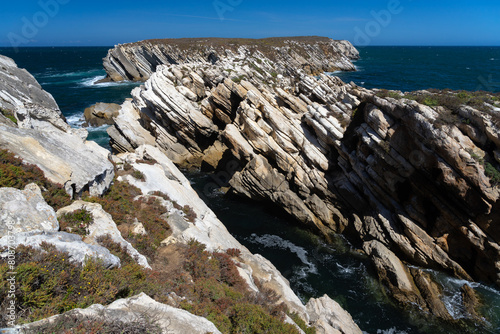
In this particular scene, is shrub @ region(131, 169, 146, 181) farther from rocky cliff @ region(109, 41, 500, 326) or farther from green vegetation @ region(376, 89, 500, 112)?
green vegetation @ region(376, 89, 500, 112)

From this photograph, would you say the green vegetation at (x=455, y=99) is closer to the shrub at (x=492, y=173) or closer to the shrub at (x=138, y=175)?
the shrub at (x=492, y=173)

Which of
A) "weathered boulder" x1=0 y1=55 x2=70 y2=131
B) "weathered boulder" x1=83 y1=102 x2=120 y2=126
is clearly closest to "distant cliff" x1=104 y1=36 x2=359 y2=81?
"weathered boulder" x1=83 y1=102 x2=120 y2=126

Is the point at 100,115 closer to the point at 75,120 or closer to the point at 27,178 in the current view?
the point at 75,120

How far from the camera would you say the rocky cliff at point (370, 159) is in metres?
17.8

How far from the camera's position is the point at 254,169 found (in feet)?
90.0

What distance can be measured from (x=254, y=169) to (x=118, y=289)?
2043 cm

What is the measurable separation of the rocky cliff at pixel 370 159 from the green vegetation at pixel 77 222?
59.0ft

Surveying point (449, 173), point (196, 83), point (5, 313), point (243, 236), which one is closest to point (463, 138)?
point (449, 173)

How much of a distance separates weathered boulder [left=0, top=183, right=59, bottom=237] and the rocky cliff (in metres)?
19.4

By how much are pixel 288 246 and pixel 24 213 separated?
63.6 feet

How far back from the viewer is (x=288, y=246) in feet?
78.0

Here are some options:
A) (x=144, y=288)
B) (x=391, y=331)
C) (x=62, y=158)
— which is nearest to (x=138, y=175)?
(x=62, y=158)

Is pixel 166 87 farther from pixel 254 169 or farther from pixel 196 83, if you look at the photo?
pixel 254 169

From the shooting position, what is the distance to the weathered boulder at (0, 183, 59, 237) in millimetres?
8367
